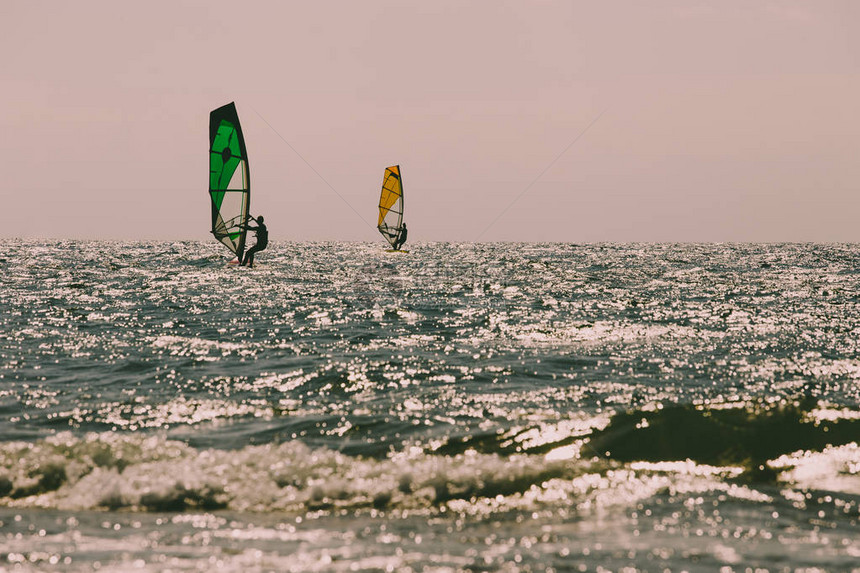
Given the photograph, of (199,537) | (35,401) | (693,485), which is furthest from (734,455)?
(35,401)

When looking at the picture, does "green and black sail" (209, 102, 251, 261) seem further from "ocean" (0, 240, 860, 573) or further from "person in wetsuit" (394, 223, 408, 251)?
"person in wetsuit" (394, 223, 408, 251)

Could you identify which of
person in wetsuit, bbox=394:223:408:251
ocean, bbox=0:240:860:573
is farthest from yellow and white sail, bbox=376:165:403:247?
ocean, bbox=0:240:860:573

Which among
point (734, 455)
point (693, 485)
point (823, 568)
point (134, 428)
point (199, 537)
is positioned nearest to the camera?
point (823, 568)

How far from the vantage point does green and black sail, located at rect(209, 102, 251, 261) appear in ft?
63.4

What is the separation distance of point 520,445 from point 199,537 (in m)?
2.81

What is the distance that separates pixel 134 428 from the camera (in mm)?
6414

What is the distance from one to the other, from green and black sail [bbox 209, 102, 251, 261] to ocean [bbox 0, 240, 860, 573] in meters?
7.17

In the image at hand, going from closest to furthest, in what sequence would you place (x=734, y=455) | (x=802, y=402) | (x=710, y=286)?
(x=734, y=455), (x=802, y=402), (x=710, y=286)

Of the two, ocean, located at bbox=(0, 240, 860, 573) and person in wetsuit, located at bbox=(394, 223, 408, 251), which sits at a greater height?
person in wetsuit, located at bbox=(394, 223, 408, 251)

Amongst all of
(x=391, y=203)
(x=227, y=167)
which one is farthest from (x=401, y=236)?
(x=227, y=167)

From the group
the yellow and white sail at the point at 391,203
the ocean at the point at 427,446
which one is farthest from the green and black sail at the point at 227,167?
the yellow and white sail at the point at 391,203

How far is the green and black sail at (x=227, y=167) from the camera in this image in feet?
63.4

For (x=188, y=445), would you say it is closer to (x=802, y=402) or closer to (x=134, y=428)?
(x=134, y=428)

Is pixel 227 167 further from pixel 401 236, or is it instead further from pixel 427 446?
pixel 401 236
